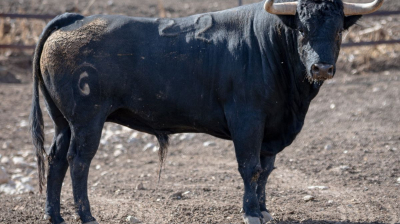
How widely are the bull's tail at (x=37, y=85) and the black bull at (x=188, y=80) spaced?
0.12m

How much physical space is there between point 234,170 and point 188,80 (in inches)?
112

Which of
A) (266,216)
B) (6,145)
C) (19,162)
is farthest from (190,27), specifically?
(6,145)

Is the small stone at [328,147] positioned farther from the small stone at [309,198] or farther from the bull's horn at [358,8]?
the bull's horn at [358,8]

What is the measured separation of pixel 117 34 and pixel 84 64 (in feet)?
1.50

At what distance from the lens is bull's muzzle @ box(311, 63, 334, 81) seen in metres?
4.97

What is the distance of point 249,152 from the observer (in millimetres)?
5523

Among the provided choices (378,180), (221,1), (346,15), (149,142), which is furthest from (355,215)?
(221,1)

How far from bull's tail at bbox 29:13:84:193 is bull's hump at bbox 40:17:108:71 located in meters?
0.13

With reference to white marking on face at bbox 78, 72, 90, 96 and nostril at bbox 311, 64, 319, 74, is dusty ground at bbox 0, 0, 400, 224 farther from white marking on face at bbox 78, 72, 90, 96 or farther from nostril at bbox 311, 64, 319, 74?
nostril at bbox 311, 64, 319, 74

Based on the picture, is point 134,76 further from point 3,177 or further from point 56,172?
point 3,177

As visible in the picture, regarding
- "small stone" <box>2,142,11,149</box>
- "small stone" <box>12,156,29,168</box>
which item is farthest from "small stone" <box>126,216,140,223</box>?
"small stone" <box>2,142,11,149</box>

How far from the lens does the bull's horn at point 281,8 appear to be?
205 inches

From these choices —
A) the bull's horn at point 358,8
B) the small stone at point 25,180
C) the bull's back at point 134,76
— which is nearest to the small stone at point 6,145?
the small stone at point 25,180

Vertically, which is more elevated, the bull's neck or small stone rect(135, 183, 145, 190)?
the bull's neck
